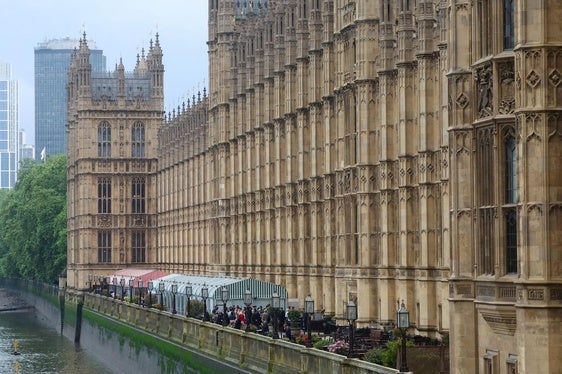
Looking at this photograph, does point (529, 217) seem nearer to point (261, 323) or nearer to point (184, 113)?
point (261, 323)

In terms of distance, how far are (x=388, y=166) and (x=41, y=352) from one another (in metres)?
57.6

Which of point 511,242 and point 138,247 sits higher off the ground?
point 138,247

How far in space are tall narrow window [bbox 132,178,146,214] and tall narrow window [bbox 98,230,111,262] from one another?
11.0 ft

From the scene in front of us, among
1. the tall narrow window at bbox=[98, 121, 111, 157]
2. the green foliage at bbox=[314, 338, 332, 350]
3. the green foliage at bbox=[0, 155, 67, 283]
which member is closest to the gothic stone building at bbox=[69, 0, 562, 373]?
the tall narrow window at bbox=[98, 121, 111, 157]

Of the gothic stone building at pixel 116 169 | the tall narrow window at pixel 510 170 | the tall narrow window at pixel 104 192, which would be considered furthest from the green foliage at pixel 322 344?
the tall narrow window at pixel 104 192

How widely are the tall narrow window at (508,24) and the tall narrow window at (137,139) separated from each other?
11515 cm

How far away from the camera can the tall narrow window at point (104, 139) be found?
147m

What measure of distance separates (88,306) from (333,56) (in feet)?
186

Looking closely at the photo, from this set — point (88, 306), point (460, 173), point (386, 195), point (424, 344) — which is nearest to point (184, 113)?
point (88, 306)

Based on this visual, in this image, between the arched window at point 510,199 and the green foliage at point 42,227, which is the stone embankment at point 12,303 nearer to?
the green foliage at point 42,227

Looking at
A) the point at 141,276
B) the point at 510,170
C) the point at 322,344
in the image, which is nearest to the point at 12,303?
the point at 141,276

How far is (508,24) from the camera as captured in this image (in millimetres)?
33188

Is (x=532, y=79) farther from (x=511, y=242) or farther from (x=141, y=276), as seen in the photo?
(x=141, y=276)

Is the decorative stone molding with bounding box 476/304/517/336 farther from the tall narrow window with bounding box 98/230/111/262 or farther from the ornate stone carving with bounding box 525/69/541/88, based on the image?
the tall narrow window with bounding box 98/230/111/262
